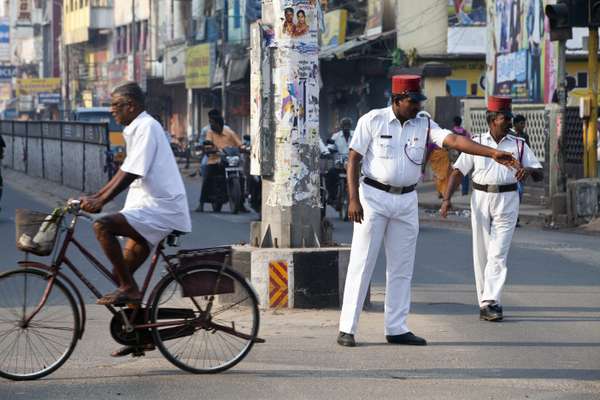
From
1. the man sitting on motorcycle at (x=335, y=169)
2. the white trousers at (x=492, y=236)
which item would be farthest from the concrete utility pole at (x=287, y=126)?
the man sitting on motorcycle at (x=335, y=169)

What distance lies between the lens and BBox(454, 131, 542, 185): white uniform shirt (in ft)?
34.7

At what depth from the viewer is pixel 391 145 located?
9.03 metres

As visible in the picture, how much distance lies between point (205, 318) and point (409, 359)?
4.65 ft

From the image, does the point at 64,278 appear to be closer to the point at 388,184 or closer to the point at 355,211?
the point at 355,211

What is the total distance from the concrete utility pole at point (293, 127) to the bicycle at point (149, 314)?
9.31 ft

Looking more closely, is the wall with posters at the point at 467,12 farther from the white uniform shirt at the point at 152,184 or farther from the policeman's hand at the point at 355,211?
the white uniform shirt at the point at 152,184

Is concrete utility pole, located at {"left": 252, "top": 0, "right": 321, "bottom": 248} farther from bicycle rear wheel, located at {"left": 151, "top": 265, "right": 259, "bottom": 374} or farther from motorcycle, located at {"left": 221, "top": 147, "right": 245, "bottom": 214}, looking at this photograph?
motorcycle, located at {"left": 221, "top": 147, "right": 245, "bottom": 214}

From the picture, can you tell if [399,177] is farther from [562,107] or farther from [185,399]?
[562,107]

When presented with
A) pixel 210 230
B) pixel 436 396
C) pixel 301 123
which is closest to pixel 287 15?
pixel 301 123

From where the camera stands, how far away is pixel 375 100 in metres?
42.8

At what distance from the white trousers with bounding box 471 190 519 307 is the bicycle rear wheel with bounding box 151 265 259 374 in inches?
114

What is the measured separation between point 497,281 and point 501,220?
1.59 ft

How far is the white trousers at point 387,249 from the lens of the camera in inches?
357

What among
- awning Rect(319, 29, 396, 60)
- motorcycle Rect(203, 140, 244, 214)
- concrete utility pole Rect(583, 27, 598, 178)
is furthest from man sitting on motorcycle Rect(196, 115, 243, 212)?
awning Rect(319, 29, 396, 60)
